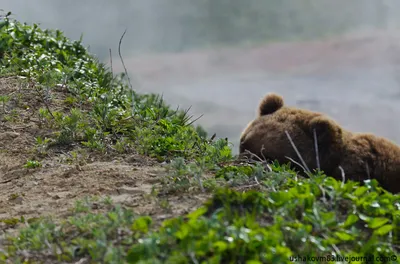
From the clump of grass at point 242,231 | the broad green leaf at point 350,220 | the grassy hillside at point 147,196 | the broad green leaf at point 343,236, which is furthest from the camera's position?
the broad green leaf at point 350,220

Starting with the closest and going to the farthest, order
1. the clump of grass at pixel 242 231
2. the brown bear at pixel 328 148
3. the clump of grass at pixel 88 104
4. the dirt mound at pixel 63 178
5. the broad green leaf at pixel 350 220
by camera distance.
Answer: the clump of grass at pixel 242 231 → the broad green leaf at pixel 350 220 → the dirt mound at pixel 63 178 → the brown bear at pixel 328 148 → the clump of grass at pixel 88 104

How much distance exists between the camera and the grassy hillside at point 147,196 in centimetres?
405

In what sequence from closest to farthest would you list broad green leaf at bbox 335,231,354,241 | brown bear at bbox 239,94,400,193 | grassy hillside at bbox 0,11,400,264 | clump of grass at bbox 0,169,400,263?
clump of grass at bbox 0,169,400,263 → grassy hillside at bbox 0,11,400,264 → broad green leaf at bbox 335,231,354,241 → brown bear at bbox 239,94,400,193

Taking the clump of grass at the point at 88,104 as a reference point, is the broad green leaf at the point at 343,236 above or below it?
below

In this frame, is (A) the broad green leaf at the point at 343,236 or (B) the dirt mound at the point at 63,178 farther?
(B) the dirt mound at the point at 63,178

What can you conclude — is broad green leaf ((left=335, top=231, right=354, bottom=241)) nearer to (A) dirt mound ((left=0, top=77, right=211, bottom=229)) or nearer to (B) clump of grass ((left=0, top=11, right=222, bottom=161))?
(A) dirt mound ((left=0, top=77, right=211, bottom=229))

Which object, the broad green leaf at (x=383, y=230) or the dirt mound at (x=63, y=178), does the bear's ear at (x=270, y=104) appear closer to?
the dirt mound at (x=63, y=178)

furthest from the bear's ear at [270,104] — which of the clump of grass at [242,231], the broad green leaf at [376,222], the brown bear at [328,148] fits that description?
the broad green leaf at [376,222]

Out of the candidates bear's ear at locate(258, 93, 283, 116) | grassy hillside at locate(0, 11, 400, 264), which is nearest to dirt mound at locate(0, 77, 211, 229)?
A: grassy hillside at locate(0, 11, 400, 264)

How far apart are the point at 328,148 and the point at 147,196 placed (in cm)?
214

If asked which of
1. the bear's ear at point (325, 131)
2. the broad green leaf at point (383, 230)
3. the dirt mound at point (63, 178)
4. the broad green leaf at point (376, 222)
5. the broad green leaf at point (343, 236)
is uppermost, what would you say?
the bear's ear at point (325, 131)

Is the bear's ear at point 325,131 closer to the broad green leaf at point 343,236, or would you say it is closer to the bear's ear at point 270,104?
the bear's ear at point 270,104

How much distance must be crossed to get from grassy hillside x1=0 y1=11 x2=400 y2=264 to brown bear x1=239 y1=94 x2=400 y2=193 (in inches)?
16.3

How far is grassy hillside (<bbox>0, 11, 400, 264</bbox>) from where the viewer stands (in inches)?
159
